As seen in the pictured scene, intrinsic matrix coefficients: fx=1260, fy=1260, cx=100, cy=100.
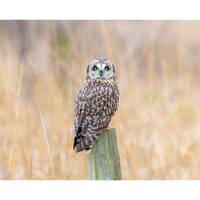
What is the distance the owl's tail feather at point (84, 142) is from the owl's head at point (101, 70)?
0.35 m

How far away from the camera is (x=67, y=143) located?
269 inches

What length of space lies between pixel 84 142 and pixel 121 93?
1016 millimetres

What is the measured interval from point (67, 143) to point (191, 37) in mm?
1063

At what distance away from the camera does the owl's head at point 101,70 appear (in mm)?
6461

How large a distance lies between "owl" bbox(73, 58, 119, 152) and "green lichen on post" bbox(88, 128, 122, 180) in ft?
0.84

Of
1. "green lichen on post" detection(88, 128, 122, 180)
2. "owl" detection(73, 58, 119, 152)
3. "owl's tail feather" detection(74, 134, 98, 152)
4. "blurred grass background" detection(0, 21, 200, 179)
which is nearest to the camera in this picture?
"green lichen on post" detection(88, 128, 122, 180)

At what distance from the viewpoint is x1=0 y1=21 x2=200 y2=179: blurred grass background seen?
6.89 meters

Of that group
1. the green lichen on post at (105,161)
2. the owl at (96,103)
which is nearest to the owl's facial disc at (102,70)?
the owl at (96,103)
